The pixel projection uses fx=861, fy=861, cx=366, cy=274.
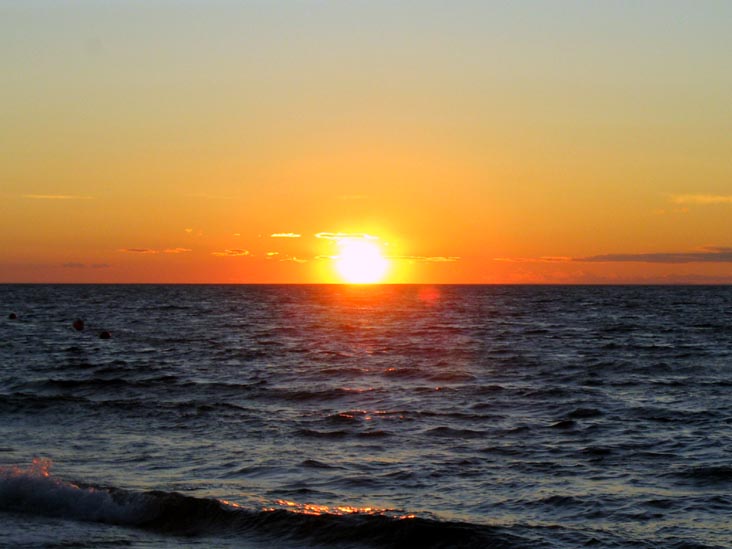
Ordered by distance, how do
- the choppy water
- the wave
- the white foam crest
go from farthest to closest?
the white foam crest → the choppy water → the wave

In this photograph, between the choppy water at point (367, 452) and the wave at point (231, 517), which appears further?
the choppy water at point (367, 452)

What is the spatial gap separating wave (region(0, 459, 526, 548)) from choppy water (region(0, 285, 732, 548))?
4 centimetres

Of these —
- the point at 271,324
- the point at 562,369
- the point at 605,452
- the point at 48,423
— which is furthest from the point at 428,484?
the point at 271,324

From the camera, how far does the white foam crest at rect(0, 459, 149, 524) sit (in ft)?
48.2

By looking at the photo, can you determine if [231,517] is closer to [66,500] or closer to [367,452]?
[66,500]

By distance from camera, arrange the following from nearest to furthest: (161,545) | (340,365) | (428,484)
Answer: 1. (161,545)
2. (428,484)
3. (340,365)

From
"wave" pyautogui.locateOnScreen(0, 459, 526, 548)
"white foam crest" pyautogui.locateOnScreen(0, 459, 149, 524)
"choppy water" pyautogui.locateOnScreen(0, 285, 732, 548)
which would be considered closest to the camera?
"wave" pyautogui.locateOnScreen(0, 459, 526, 548)

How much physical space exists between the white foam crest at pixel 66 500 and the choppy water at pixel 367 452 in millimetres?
35

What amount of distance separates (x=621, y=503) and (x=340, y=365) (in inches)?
915

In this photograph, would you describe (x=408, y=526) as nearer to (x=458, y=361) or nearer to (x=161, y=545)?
(x=161, y=545)

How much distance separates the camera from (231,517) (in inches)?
569

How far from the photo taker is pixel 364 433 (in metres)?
21.4

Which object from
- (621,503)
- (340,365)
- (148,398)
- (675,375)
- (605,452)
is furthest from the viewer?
(340,365)

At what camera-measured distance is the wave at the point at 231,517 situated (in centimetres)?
1358
